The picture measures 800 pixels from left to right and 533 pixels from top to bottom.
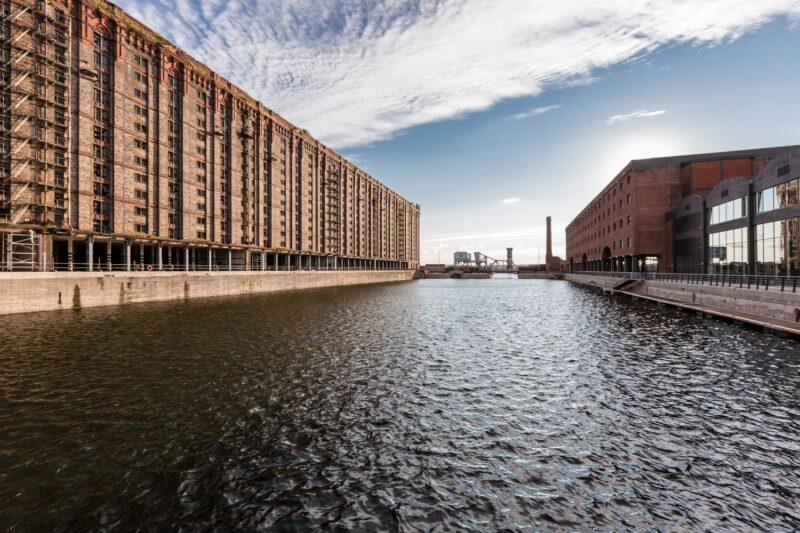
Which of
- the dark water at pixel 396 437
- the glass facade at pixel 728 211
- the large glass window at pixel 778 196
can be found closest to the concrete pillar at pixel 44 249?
the dark water at pixel 396 437

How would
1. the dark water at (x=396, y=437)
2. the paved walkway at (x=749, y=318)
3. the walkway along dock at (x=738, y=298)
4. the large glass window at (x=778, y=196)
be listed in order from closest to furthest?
1. the dark water at (x=396, y=437)
2. the paved walkway at (x=749, y=318)
3. the walkway along dock at (x=738, y=298)
4. the large glass window at (x=778, y=196)

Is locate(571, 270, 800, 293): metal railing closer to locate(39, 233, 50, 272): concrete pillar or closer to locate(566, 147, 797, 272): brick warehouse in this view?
locate(566, 147, 797, 272): brick warehouse

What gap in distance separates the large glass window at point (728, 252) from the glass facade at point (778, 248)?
2.75 metres

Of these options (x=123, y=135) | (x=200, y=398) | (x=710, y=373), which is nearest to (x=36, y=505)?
(x=200, y=398)

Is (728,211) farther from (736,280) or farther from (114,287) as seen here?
(114,287)

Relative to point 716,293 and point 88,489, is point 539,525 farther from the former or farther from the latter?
point 716,293

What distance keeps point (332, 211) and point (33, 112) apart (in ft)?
224

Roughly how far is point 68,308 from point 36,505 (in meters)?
36.9

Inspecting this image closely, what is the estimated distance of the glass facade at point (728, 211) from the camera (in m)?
45.5

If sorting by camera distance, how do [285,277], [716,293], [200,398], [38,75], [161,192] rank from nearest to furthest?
[200,398], [716,293], [38,75], [161,192], [285,277]

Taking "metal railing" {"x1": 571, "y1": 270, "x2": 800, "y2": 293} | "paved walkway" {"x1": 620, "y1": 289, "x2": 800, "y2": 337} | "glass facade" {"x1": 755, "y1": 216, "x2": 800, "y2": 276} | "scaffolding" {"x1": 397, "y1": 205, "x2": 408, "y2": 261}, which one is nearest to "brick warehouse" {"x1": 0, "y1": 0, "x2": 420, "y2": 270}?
"paved walkway" {"x1": 620, "y1": 289, "x2": 800, "y2": 337}

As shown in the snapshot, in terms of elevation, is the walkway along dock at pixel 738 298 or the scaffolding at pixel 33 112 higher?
the scaffolding at pixel 33 112

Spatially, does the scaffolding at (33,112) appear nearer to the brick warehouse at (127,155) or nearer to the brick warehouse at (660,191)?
the brick warehouse at (127,155)

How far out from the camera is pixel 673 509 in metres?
6.57
